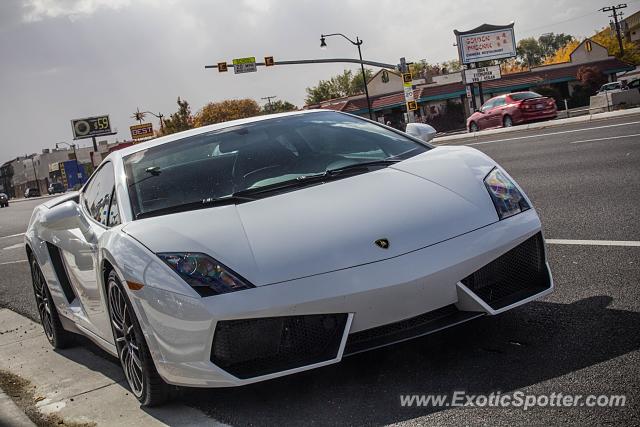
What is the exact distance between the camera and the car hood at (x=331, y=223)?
332cm

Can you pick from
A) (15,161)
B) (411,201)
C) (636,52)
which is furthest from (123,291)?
(15,161)

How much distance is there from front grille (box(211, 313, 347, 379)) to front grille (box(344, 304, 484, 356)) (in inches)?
3.4

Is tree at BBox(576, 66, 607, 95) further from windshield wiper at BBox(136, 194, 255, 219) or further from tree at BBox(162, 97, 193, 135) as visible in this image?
windshield wiper at BBox(136, 194, 255, 219)

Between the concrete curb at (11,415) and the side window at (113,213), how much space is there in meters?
1.03

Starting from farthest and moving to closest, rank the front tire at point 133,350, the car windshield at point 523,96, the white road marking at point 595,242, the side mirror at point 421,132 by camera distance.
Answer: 1. the car windshield at point 523,96
2. the white road marking at point 595,242
3. the side mirror at point 421,132
4. the front tire at point 133,350

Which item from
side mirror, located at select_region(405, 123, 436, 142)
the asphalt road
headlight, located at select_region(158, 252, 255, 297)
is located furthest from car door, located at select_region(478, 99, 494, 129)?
headlight, located at select_region(158, 252, 255, 297)

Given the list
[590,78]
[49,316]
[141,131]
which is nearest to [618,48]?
[590,78]

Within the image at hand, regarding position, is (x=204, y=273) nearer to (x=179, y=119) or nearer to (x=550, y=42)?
(x=179, y=119)

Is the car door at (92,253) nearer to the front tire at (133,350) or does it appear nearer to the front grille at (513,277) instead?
the front tire at (133,350)

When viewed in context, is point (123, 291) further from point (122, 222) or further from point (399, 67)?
point (399, 67)

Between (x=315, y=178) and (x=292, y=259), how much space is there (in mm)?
868

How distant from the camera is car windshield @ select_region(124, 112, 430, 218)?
416 centimetres

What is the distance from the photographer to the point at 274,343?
3.27 metres

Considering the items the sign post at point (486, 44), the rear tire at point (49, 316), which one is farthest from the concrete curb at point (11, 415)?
the sign post at point (486, 44)
